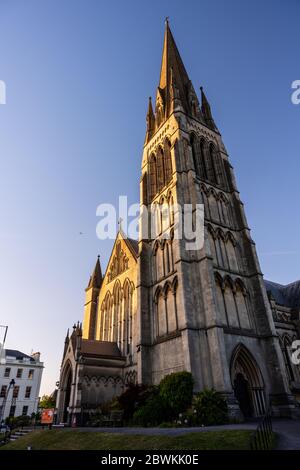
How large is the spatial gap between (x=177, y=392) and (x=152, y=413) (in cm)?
→ 199

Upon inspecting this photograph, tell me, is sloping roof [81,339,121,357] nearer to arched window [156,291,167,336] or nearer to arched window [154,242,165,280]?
arched window [156,291,167,336]

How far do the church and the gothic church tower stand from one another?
82mm

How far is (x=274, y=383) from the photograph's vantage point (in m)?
21.3

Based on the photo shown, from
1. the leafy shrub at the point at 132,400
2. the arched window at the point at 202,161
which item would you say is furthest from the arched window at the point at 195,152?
the leafy shrub at the point at 132,400

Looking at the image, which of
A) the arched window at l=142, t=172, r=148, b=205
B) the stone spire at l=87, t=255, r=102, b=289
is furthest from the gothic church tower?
the stone spire at l=87, t=255, r=102, b=289

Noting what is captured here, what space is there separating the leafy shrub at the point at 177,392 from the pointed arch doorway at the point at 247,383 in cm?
388

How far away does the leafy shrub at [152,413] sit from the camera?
17438 millimetres

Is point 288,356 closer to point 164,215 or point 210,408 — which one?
point 210,408

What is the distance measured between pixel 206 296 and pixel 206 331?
2387 mm

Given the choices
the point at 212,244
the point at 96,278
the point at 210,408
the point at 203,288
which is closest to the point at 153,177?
the point at 212,244

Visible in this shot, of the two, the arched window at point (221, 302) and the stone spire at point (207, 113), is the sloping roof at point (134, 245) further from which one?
the stone spire at point (207, 113)
